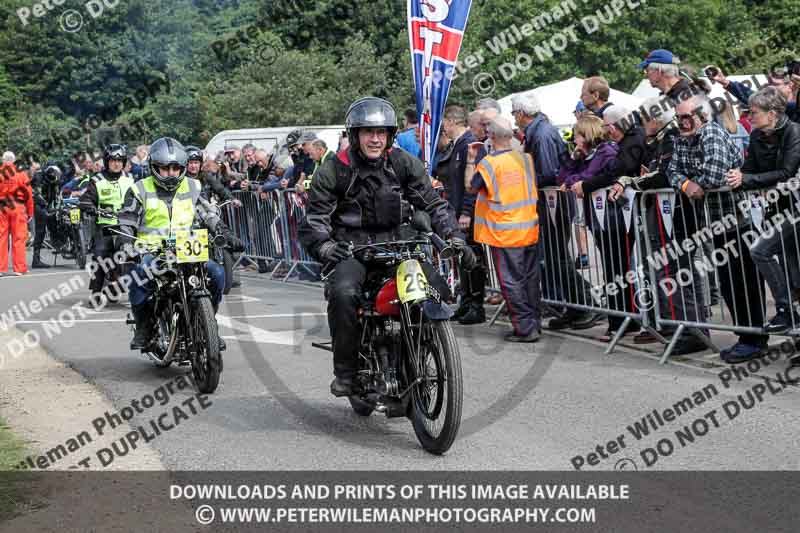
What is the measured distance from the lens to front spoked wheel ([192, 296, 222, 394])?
8.45 meters

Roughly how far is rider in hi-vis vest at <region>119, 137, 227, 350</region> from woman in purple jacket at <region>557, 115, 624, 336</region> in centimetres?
332

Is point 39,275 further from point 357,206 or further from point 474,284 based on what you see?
point 357,206

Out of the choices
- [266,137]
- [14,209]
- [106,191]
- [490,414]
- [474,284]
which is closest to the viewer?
[490,414]

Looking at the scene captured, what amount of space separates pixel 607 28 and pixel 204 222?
48.9 meters

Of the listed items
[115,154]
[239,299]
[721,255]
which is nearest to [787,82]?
[721,255]

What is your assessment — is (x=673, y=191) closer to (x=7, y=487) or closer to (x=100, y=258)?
(x=7, y=487)

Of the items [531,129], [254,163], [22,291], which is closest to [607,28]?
A: [254,163]

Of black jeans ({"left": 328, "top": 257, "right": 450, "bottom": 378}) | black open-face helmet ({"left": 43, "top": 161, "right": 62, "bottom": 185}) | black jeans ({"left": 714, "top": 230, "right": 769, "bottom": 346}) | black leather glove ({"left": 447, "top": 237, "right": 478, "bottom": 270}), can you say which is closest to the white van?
black open-face helmet ({"left": 43, "top": 161, "right": 62, "bottom": 185})

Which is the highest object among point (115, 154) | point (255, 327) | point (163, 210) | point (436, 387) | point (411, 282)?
point (115, 154)

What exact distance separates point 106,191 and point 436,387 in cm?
1018

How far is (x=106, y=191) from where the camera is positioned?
15.8 metres

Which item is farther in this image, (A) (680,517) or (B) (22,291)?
(B) (22,291)

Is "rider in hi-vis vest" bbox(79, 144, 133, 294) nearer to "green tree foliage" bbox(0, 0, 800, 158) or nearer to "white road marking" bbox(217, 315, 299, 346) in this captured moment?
"white road marking" bbox(217, 315, 299, 346)

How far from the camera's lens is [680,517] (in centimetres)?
526
